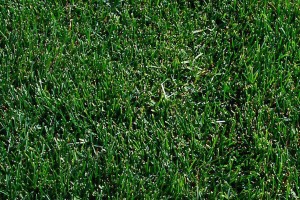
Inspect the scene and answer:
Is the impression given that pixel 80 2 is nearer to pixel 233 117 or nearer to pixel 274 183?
pixel 233 117

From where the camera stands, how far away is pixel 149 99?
11.5 feet

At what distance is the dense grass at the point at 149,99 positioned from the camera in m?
3.10

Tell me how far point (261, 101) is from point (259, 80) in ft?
0.56

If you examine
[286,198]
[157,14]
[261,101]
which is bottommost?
[286,198]

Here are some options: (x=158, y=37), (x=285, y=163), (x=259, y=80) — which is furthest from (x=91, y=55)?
(x=285, y=163)

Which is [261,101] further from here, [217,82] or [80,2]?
[80,2]

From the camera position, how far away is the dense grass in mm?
3098

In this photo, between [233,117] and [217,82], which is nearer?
[233,117]

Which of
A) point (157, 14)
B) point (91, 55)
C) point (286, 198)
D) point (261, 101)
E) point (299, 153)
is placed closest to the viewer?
point (286, 198)

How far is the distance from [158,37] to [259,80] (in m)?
0.70

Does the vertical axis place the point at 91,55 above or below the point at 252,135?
above

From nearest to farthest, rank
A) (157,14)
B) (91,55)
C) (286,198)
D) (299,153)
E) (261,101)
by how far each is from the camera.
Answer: (286,198) → (299,153) → (261,101) → (91,55) → (157,14)

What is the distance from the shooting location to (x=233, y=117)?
3.40 m

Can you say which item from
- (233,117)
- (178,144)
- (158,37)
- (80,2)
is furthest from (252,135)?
(80,2)
